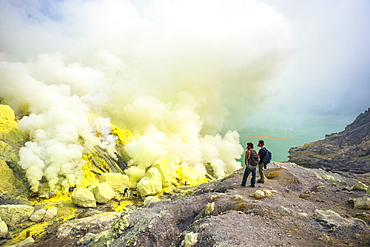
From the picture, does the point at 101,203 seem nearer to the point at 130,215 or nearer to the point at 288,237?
the point at 130,215

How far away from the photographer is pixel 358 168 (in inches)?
1205

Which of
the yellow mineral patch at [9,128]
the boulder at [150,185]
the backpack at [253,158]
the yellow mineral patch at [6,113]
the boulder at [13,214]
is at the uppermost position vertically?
the yellow mineral patch at [6,113]

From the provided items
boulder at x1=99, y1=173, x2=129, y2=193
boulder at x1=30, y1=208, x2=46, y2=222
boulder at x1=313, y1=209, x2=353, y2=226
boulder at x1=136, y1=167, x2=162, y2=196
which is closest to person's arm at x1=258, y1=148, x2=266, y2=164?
boulder at x1=313, y1=209, x2=353, y2=226

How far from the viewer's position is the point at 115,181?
25.0m

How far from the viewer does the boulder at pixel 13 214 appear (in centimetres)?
1477

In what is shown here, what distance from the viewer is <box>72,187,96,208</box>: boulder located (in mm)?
19297

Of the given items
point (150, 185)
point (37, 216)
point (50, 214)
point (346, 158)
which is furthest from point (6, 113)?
point (346, 158)

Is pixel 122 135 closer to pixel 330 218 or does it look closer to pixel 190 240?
pixel 190 240

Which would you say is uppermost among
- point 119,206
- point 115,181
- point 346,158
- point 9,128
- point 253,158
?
point 9,128

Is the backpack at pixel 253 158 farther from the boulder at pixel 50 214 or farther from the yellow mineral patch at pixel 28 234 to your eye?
the boulder at pixel 50 214

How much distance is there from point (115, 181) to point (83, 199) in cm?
587

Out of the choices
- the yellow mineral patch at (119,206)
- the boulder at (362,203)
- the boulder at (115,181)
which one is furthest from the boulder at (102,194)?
the boulder at (362,203)

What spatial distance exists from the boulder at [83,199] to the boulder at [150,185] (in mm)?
6342

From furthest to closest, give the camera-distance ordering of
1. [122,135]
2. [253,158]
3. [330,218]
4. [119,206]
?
[122,135], [119,206], [253,158], [330,218]
